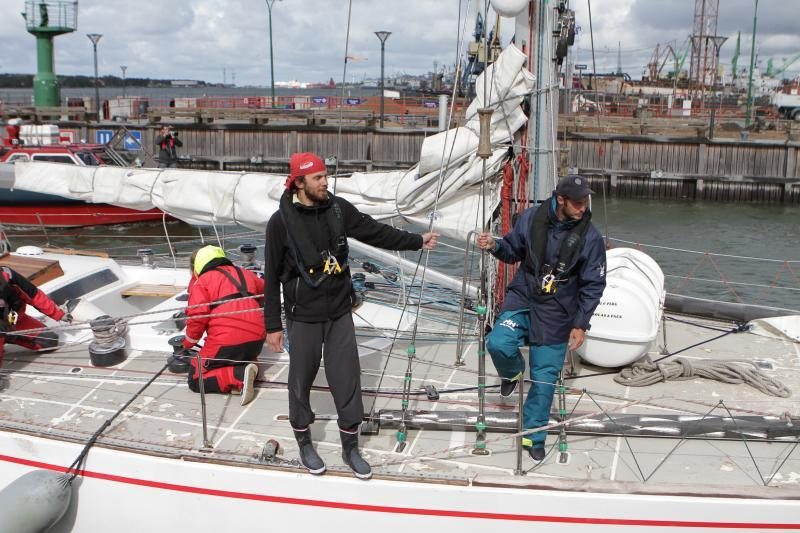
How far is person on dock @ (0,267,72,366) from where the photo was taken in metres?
5.71

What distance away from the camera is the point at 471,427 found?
4.84 m

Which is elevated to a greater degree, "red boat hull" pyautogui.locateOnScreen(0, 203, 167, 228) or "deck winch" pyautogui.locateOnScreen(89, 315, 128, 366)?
"deck winch" pyautogui.locateOnScreen(89, 315, 128, 366)

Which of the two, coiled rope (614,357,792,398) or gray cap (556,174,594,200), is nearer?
gray cap (556,174,594,200)

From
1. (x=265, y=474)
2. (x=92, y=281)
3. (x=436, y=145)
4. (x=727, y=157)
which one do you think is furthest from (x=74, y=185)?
(x=727, y=157)

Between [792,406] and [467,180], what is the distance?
9.43ft

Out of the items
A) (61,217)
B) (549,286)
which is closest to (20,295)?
(549,286)

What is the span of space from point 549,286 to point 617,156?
2522cm

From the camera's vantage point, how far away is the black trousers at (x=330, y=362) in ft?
13.5

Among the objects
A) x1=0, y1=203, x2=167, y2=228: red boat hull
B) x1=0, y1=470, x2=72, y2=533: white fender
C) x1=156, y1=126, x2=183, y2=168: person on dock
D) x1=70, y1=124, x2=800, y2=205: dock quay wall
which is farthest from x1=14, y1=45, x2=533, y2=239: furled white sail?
x1=70, y1=124, x2=800, y2=205: dock quay wall

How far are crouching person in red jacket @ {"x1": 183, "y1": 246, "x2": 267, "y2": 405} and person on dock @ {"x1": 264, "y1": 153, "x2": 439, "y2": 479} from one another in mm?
1165

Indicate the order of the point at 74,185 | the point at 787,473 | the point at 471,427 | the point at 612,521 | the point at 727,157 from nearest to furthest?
the point at 612,521 < the point at 787,473 < the point at 471,427 < the point at 74,185 < the point at 727,157

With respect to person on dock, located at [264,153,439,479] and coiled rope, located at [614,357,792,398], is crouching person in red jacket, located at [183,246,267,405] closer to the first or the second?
person on dock, located at [264,153,439,479]

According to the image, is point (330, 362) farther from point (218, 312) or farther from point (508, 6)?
point (508, 6)

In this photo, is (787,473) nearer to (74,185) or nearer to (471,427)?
(471,427)
